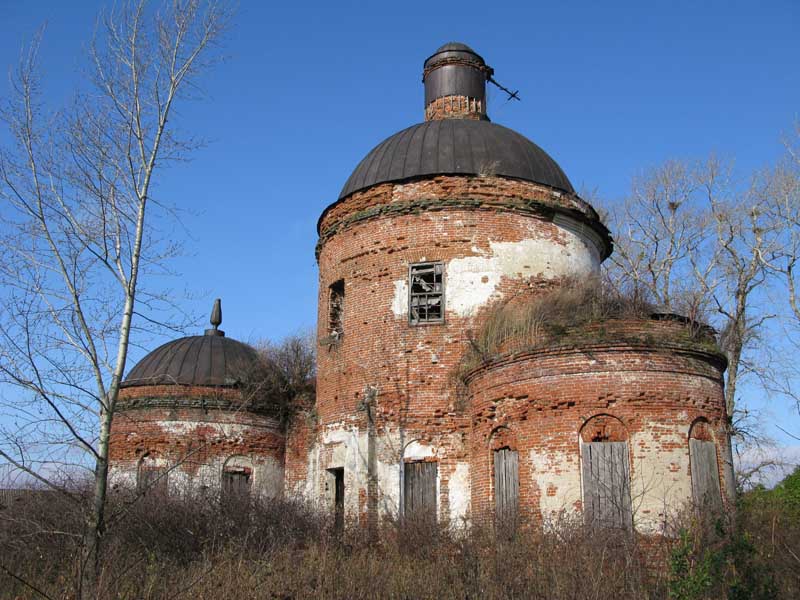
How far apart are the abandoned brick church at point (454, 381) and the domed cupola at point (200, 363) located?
0.07 metres

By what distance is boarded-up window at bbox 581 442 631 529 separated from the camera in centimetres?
1129

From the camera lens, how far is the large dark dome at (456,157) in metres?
15.9

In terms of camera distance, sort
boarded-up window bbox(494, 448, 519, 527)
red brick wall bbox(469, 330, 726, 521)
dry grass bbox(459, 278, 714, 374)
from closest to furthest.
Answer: red brick wall bbox(469, 330, 726, 521)
boarded-up window bbox(494, 448, 519, 527)
dry grass bbox(459, 278, 714, 374)

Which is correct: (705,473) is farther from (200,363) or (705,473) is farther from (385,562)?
(200,363)

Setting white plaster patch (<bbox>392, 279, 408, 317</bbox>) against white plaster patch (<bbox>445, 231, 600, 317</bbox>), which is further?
white plaster patch (<bbox>392, 279, 408, 317</bbox>)

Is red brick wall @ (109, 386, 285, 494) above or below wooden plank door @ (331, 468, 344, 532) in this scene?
A: above

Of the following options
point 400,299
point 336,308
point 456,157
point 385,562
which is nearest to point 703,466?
point 385,562

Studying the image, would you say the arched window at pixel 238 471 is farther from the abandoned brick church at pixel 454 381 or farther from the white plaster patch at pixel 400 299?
the white plaster patch at pixel 400 299

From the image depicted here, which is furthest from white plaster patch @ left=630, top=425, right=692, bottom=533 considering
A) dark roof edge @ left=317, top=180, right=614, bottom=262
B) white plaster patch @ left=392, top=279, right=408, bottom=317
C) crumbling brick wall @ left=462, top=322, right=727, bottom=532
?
dark roof edge @ left=317, top=180, right=614, bottom=262

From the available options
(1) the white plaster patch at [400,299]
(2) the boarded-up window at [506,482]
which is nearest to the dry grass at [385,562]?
(2) the boarded-up window at [506,482]

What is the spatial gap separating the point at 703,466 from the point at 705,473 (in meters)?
0.11

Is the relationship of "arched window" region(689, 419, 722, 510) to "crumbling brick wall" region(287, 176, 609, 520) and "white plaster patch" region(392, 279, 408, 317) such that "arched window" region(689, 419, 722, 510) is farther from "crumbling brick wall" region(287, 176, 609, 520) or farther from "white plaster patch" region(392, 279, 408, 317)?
"white plaster patch" region(392, 279, 408, 317)

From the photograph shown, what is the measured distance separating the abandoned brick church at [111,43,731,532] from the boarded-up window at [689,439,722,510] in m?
Result: 0.03

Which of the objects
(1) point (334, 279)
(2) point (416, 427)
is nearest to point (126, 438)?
(1) point (334, 279)
